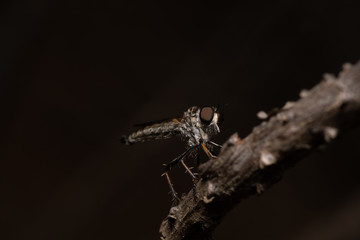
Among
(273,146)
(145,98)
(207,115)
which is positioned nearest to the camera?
(273,146)

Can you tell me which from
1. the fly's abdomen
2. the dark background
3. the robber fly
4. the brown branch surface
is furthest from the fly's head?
the dark background

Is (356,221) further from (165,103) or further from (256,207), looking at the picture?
(165,103)


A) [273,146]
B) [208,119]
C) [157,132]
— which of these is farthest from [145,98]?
[273,146]

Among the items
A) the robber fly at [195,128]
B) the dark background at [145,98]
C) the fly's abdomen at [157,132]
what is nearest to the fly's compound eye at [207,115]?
the robber fly at [195,128]

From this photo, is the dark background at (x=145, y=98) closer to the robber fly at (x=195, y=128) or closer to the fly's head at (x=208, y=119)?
the robber fly at (x=195, y=128)

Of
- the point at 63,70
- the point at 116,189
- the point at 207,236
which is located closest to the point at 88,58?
the point at 63,70

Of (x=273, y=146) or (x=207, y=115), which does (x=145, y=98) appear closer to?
(x=207, y=115)

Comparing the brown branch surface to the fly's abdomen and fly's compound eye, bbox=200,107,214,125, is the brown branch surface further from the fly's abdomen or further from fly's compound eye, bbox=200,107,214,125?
the fly's abdomen
